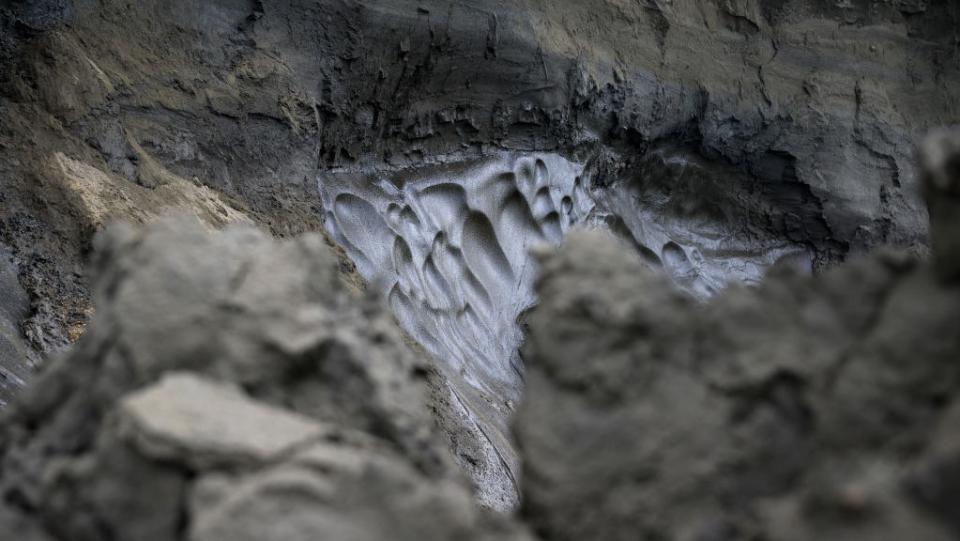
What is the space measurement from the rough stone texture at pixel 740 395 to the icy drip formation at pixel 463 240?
457cm

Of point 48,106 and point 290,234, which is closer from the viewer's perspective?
point 48,106

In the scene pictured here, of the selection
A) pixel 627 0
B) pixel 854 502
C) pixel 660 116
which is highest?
pixel 854 502

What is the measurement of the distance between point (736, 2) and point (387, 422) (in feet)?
24.1

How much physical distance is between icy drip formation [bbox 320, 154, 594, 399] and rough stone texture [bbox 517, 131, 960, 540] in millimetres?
4565

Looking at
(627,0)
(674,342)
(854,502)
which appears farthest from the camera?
(627,0)

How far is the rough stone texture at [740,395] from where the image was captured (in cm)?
157

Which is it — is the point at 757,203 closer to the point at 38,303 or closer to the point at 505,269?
the point at 505,269

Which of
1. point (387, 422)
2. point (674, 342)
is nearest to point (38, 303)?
point (387, 422)

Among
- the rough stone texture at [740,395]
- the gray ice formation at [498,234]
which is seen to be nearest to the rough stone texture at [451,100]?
the gray ice formation at [498,234]

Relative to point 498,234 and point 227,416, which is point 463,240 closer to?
point 498,234

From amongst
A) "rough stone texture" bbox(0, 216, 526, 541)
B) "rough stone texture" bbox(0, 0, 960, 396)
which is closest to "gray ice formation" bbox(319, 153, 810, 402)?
"rough stone texture" bbox(0, 0, 960, 396)

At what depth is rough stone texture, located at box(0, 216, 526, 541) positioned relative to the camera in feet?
5.25

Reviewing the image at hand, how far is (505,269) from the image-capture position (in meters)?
7.52

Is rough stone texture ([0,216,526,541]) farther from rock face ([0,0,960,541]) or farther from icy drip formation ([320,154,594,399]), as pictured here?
icy drip formation ([320,154,594,399])
